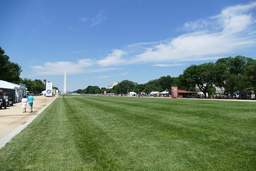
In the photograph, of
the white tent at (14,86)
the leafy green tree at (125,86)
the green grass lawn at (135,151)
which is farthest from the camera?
the leafy green tree at (125,86)

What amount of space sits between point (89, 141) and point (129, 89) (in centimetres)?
17322

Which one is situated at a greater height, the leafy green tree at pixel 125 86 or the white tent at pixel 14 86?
the leafy green tree at pixel 125 86

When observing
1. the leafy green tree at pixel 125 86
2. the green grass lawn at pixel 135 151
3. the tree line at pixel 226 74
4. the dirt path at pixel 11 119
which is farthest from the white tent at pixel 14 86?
the leafy green tree at pixel 125 86

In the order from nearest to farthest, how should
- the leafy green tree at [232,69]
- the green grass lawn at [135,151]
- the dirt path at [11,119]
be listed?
the green grass lawn at [135,151] → the dirt path at [11,119] → the leafy green tree at [232,69]

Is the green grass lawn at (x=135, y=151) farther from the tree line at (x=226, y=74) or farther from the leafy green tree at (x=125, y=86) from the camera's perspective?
the leafy green tree at (x=125, y=86)

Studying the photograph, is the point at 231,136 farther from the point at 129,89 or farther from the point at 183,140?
the point at 129,89

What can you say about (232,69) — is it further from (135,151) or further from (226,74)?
(135,151)

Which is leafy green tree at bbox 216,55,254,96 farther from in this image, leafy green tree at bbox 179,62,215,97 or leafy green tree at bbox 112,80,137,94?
leafy green tree at bbox 112,80,137,94

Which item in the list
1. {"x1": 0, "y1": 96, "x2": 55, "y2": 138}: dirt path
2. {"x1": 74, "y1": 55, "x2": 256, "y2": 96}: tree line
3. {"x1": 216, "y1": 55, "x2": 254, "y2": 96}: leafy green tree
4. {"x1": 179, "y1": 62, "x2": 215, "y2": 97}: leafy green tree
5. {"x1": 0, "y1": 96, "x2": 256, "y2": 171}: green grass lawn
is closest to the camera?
{"x1": 0, "y1": 96, "x2": 256, "y2": 171}: green grass lawn

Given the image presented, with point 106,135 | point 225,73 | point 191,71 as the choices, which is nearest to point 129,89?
point 191,71

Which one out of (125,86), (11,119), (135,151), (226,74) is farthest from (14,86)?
(125,86)

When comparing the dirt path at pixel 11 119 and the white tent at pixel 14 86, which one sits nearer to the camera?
the dirt path at pixel 11 119

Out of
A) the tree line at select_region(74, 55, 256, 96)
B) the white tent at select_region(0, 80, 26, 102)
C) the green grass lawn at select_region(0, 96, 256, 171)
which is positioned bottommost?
the green grass lawn at select_region(0, 96, 256, 171)

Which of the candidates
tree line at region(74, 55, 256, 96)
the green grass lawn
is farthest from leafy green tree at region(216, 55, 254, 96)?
the green grass lawn
